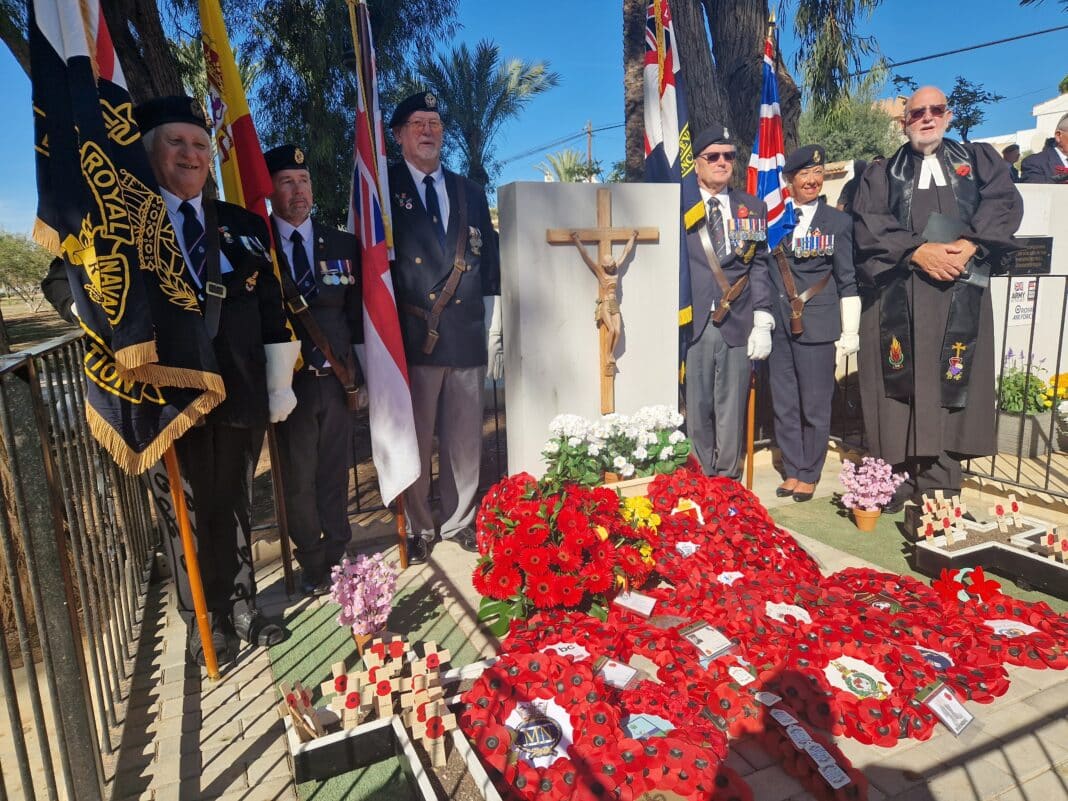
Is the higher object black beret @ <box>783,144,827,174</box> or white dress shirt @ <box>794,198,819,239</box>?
black beret @ <box>783,144,827,174</box>

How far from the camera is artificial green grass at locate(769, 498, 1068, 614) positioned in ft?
11.2

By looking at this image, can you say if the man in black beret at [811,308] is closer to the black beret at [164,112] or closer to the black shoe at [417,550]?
the black shoe at [417,550]

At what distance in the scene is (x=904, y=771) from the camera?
7.18 feet

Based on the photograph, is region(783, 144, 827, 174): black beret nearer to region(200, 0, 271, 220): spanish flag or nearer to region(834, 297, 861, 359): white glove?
region(834, 297, 861, 359): white glove

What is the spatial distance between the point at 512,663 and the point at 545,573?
1.69ft

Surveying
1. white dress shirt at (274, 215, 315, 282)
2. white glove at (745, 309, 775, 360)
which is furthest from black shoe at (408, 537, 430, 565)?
white glove at (745, 309, 775, 360)

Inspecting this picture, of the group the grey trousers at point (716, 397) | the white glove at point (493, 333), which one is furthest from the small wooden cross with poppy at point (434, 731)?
the grey trousers at point (716, 397)

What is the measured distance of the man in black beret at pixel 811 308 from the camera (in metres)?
4.55

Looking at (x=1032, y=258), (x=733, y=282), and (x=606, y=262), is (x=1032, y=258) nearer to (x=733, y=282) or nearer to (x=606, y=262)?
(x=733, y=282)

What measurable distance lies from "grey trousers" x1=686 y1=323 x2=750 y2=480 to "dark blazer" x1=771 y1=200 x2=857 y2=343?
0.45m

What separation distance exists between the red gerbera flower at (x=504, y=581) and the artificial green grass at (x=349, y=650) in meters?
0.27

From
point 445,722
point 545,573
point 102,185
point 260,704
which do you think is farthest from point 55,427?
point 545,573

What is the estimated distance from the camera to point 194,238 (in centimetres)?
269

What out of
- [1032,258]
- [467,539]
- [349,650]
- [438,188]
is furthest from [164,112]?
[1032,258]
